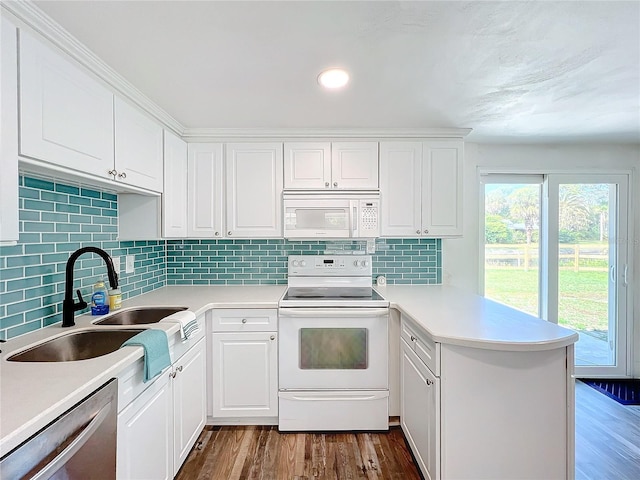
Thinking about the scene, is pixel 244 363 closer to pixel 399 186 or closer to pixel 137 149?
pixel 137 149

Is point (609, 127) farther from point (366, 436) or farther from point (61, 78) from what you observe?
point (61, 78)

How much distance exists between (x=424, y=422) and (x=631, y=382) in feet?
8.99

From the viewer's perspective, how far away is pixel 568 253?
9.71 feet

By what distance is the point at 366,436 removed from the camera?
2.09 metres

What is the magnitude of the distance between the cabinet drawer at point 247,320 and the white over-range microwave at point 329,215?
→ 0.66m

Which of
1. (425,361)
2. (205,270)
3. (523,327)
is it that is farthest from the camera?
(205,270)

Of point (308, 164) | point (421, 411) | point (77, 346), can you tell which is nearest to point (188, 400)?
point (77, 346)

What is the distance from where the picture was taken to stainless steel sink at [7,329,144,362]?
131 cm

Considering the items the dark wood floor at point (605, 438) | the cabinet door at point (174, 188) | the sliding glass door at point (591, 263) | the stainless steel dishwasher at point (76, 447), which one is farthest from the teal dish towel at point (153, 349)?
the sliding glass door at point (591, 263)

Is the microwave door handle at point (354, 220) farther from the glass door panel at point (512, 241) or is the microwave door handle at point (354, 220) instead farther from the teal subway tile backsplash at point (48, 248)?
the teal subway tile backsplash at point (48, 248)

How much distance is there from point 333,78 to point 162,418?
1971 mm

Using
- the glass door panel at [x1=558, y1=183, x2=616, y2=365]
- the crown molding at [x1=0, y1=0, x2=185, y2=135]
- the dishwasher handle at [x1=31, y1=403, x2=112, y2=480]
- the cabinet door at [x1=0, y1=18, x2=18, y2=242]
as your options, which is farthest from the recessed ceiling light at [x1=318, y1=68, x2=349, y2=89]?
the glass door panel at [x1=558, y1=183, x2=616, y2=365]

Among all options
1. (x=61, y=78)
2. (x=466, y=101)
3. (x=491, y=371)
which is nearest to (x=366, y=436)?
(x=491, y=371)

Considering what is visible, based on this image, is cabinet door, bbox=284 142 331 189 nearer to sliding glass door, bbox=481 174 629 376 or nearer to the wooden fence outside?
sliding glass door, bbox=481 174 629 376
